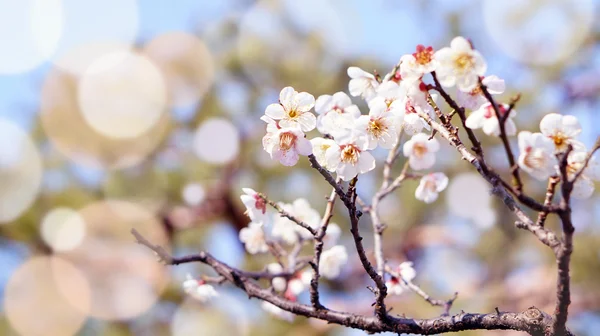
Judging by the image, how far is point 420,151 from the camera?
2.44 ft

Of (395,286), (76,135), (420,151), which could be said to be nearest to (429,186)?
(420,151)

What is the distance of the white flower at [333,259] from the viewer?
35.0 inches

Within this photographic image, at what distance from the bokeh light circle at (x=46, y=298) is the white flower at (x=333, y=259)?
2365mm

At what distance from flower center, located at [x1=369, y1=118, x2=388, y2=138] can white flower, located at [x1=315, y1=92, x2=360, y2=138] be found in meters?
0.02

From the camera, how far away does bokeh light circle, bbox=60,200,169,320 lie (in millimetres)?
2951

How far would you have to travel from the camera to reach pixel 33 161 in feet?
10.2

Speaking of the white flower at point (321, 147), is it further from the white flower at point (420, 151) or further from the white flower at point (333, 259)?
the white flower at point (333, 259)

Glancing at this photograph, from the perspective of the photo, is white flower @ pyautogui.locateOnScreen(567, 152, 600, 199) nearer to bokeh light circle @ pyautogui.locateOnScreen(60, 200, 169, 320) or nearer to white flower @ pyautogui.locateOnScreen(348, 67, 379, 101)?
white flower @ pyautogui.locateOnScreen(348, 67, 379, 101)

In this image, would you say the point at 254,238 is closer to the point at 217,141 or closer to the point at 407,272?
the point at 407,272

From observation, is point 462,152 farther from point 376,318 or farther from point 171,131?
point 171,131

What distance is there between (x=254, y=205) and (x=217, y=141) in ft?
9.74

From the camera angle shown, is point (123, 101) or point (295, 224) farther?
point (123, 101)

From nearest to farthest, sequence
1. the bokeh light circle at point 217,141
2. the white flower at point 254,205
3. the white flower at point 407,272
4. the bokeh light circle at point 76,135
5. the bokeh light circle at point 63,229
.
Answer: the white flower at point 254,205 < the white flower at point 407,272 < the bokeh light circle at point 63,229 < the bokeh light circle at point 76,135 < the bokeh light circle at point 217,141

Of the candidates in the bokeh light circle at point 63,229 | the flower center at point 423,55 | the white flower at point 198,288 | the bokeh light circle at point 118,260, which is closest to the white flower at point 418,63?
the flower center at point 423,55
